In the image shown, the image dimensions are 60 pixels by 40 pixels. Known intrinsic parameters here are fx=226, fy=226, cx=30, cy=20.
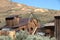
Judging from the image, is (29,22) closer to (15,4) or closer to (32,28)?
(32,28)

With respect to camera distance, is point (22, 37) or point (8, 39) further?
point (22, 37)

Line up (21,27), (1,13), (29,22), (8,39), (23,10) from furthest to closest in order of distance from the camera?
(23,10), (1,13), (29,22), (21,27), (8,39)

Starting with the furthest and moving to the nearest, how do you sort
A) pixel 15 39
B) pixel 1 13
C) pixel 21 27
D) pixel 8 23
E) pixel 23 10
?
pixel 23 10 → pixel 1 13 → pixel 8 23 → pixel 21 27 → pixel 15 39

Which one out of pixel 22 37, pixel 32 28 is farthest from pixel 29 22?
pixel 22 37

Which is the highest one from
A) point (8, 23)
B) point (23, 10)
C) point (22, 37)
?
point (22, 37)

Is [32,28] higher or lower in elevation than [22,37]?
lower

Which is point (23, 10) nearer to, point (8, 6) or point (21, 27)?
point (8, 6)

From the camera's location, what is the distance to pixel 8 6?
69625 mm

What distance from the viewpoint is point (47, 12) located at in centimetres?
6506

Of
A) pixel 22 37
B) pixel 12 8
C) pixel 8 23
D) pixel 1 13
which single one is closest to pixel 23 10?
pixel 12 8

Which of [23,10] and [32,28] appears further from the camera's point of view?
[23,10]

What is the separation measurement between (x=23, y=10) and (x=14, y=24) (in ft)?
126

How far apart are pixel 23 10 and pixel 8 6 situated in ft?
16.0

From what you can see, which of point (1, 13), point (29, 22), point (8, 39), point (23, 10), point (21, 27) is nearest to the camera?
point (8, 39)
